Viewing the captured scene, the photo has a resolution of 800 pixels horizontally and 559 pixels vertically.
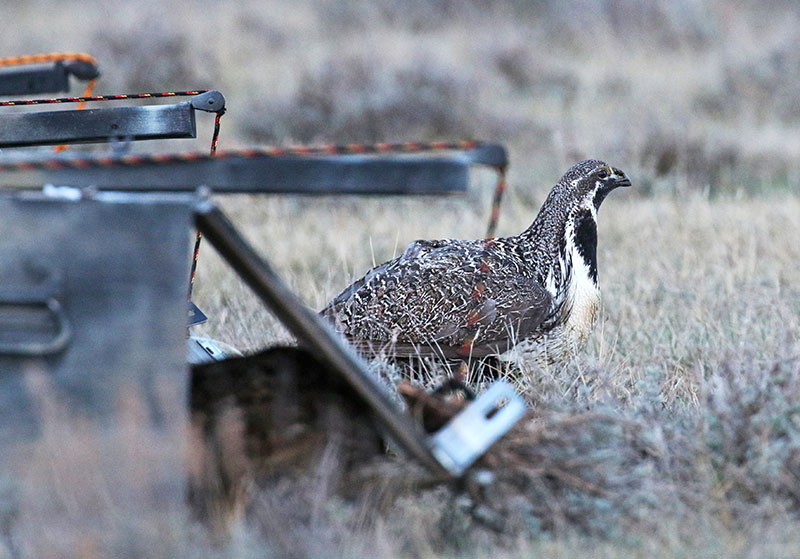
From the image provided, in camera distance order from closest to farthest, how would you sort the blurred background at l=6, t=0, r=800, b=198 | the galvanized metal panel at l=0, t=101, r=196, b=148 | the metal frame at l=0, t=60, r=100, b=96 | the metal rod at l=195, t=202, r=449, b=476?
the metal rod at l=195, t=202, r=449, b=476
the galvanized metal panel at l=0, t=101, r=196, b=148
the metal frame at l=0, t=60, r=100, b=96
the blurred background at l=6, t=0, r=800, b=198

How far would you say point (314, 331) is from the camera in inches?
122

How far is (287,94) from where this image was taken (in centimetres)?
1455

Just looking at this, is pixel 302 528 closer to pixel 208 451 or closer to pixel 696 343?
pixel 208 451

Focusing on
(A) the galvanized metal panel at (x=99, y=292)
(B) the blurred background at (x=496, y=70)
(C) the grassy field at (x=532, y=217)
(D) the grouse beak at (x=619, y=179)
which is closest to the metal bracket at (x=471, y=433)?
(C) the grassy field at (x=532, y=217)

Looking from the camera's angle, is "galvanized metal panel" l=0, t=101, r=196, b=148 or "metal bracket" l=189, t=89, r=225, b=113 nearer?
"galvanized metal panel" l=0, t=101, r=196, b=148

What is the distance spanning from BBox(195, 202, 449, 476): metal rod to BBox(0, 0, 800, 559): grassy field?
0.89 feet

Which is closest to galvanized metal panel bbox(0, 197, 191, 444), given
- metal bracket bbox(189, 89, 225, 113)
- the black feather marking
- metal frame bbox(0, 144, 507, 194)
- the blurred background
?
metal frame bbox(0, 144, 507, 194)

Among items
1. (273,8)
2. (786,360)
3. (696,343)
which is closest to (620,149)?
(696,343)

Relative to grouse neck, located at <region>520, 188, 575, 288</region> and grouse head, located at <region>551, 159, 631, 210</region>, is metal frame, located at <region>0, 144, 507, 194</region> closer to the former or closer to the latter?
grouse neck, located at <region>520, 188, 575, 288</region>

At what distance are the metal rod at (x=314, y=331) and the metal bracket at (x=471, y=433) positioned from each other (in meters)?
0.04

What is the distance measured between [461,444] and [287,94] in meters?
11.8

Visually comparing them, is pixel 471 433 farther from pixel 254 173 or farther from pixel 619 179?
pixel 619 179

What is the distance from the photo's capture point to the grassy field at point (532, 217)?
3174 mm

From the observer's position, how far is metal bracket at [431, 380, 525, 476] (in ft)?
10.5
